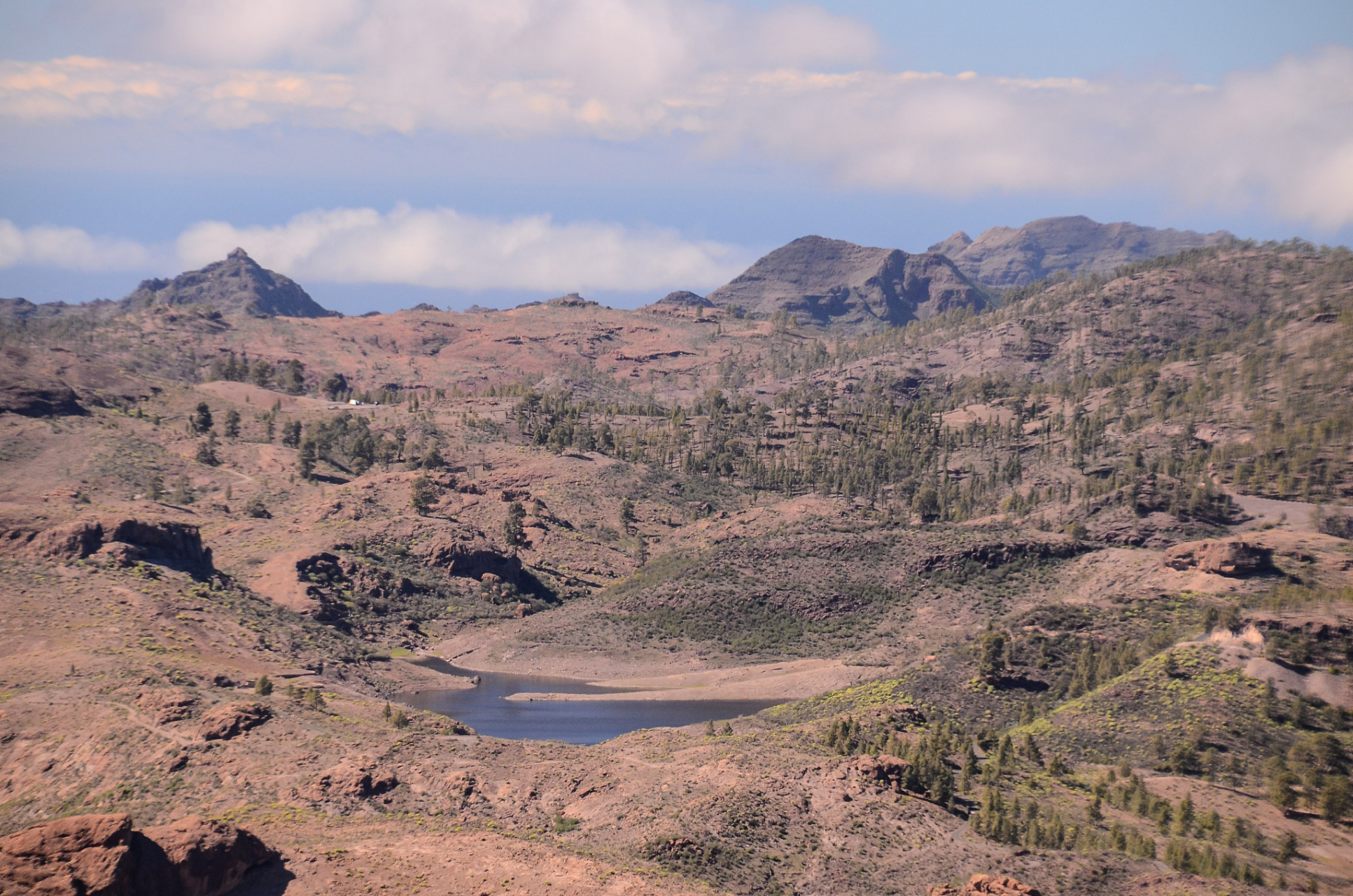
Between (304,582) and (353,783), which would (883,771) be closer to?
(353,783)

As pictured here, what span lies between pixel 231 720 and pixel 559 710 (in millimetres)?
59104

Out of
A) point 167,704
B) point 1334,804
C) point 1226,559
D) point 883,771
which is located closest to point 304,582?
point 167,704

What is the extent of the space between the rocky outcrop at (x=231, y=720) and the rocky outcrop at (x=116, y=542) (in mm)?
52531

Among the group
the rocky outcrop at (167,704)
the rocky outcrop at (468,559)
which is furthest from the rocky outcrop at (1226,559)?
the rocky outcrop at (167,704)

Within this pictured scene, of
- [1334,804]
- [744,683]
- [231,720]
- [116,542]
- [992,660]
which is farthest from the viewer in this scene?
[744,683]

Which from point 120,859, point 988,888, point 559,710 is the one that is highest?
point 120,859

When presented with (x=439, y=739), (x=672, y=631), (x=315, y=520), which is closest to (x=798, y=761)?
(x=439, y=739)

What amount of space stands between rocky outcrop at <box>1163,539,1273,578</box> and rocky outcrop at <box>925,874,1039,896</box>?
8545 cm

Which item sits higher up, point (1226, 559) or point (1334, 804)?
point (1226, 559)

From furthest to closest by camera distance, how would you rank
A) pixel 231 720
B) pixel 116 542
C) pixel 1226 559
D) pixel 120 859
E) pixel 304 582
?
pixel 304 582 → pixel 1226 559 → pixel 116 542 → pixel 231 720 → pixel 120 859

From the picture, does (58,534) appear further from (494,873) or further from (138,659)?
(494,873)

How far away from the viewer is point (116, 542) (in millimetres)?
135250

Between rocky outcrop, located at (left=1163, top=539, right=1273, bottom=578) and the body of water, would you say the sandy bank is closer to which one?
the body of water

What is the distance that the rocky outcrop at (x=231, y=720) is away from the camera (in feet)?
283
